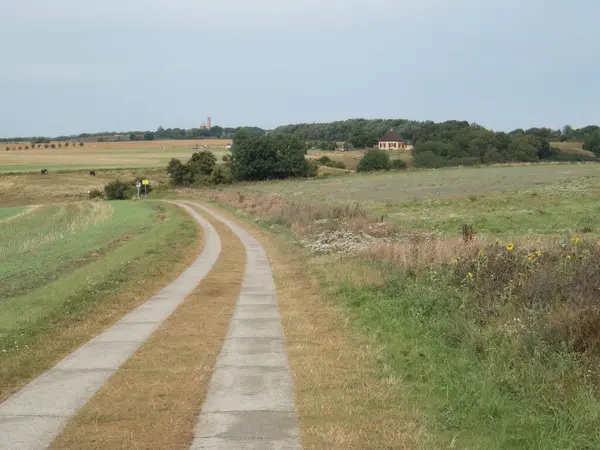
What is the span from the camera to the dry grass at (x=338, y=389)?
5.30 meters

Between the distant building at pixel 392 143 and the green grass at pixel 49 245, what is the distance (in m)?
130

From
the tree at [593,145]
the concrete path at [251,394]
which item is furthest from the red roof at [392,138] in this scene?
the concrete path at [251,394]

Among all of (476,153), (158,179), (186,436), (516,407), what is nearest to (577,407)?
(516,407)

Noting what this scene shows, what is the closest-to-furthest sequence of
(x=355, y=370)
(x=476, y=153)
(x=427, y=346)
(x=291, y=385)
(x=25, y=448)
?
1. (x=25, y=448)
2. (x=291, y=385)
3. (x=355, y=370)
4. (x=427, y=346)
5. (x=476, y=153)

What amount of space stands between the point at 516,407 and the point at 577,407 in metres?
0.53

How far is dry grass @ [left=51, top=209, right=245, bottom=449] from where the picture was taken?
17.6ft

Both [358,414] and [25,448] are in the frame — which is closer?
[25,448]

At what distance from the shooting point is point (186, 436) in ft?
17.5

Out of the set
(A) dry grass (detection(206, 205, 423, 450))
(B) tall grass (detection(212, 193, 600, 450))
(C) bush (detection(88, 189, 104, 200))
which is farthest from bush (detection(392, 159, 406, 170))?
(A) dry grass (detection(206, 205, 423, 450))

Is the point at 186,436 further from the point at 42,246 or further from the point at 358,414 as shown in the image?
the point at 42,246

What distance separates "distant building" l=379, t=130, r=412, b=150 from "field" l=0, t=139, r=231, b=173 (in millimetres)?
45616

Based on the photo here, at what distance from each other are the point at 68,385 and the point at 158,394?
1078mm

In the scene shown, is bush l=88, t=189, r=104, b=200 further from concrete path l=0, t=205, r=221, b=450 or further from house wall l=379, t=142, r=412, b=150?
house wall l=379, t=142, r=412, b=150

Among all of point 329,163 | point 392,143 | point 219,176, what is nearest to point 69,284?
point 219,176
